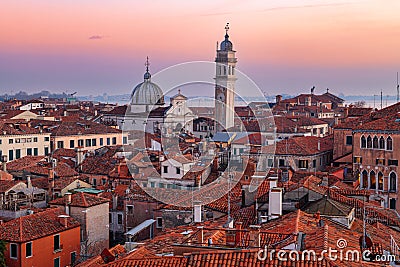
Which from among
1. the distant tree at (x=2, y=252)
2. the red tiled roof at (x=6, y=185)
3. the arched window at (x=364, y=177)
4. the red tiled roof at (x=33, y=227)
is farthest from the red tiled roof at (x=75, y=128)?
the distant tree at (x=2, y=252)

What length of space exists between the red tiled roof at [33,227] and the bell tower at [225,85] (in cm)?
2506

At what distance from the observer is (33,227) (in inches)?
546

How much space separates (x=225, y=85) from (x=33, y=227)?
2744 centimetres

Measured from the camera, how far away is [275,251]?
6398 mm

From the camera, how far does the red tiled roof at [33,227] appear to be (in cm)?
1346

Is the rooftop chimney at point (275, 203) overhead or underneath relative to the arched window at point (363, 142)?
underneath

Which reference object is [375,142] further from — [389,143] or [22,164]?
[22,164]

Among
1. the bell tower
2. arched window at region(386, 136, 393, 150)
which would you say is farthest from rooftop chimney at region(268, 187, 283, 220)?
the bell tower

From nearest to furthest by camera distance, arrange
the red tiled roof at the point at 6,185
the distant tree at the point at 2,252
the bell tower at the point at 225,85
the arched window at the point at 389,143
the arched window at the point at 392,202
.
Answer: the distant tree at the point at 2,252 < the red tiled roof at the point at 6,185 < the arched window at the point at 392,202 < the arched window at the point at 389,143 < the bell tower at the point at 225,85

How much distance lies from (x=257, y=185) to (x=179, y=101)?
33497 millimetres

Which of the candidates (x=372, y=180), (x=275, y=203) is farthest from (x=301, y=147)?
(x=275, y=203)

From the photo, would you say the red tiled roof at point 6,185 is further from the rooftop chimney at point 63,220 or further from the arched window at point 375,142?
the arched window at point 375,142

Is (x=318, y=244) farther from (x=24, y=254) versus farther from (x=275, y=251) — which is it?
(x=24, y=254)

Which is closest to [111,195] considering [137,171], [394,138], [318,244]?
[137,171]
